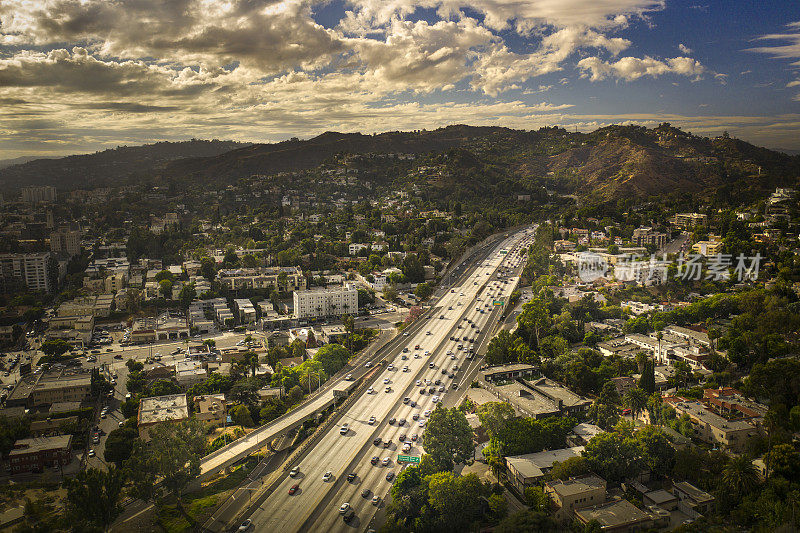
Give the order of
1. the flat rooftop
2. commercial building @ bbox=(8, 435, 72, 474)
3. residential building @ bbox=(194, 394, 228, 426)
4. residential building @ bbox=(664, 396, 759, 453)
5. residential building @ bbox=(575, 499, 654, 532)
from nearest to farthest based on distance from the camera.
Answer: residential building @ bbox=(575, 499, 654, 532), residential building @ bbox=(664, 396, 759, 453), commercial building @ bbox=(8, 435, 72, 474), the flat rooftop, residential building @ bbox=(194, 394, 228, 426)

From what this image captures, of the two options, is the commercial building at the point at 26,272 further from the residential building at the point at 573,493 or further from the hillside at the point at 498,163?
the residential building at the point at 573,493

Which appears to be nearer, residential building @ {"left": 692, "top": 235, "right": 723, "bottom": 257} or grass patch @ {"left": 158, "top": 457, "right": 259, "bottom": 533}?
grass patch @ {"left": 158, "top": 457, "right": 259, "bottom": 533}

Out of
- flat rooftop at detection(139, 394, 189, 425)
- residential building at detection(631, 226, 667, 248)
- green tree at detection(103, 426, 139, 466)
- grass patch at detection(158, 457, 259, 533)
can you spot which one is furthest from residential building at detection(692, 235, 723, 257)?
green tree at detection(103, 426, 139, 466)

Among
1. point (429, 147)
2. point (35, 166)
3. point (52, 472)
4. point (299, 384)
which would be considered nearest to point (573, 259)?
point (299, 384)

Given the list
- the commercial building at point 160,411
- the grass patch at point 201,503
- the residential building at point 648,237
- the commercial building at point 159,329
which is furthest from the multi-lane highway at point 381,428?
the commercial building at point 159,329

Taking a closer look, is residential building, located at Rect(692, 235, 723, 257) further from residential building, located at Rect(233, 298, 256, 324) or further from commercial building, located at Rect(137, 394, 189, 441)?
commercial building, located at Rect(137, 394, 189, 441)

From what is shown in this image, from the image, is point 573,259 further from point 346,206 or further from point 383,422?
point 346,206

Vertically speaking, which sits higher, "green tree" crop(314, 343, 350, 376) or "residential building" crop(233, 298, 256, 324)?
"green tree" crop(314, 343, 350, 376)
